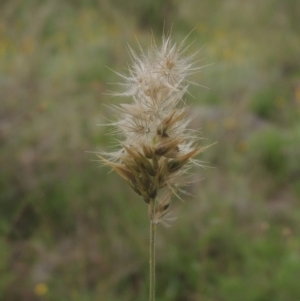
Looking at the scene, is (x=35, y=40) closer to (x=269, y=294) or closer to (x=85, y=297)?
(x=85, y=297)

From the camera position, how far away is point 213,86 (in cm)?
678

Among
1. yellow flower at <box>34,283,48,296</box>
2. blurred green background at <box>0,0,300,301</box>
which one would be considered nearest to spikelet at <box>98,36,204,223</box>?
blurred green background at <box>0,0,300,301</box>

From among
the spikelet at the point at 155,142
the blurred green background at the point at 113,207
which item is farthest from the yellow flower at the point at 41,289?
the spikelet at the point at 155,142

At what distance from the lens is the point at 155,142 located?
100 cm

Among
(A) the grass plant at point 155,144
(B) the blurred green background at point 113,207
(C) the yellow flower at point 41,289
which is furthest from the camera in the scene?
(B) the blurred green background at point 113,207

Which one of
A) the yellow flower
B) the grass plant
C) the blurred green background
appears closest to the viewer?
the grass plant

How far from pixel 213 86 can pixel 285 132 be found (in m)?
1.58

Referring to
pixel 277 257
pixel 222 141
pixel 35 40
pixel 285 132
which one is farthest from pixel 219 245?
pixel 35 40

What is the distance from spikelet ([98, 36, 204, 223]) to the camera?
97cm

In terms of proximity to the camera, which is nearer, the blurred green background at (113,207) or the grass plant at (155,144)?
the grass plant at (155,144)

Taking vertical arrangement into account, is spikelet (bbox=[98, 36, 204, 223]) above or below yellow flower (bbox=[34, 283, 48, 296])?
above

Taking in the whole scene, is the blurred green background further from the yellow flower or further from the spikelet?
the spikelet

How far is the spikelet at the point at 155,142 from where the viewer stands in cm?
97

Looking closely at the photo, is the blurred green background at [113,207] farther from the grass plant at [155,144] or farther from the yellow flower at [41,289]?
the grass plant at [155,144]
